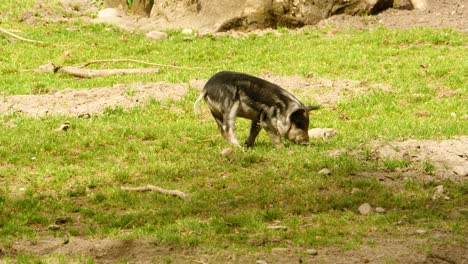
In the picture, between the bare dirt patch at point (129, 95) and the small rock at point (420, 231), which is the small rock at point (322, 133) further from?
the small rock at point (420, 231)

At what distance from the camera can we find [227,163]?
11.5 m

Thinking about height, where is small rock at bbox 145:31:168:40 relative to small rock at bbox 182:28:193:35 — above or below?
below

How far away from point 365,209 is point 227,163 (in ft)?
8.42

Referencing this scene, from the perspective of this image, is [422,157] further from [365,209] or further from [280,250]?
[280,250]

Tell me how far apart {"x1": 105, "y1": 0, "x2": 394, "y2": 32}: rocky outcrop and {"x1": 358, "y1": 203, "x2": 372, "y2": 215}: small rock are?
13151mm

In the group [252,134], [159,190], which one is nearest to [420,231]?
[159,190]

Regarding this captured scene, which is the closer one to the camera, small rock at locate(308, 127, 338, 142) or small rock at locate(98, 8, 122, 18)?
small rock at locate(308, 127, 338, 142)

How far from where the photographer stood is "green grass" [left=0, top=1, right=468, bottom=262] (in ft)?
29.5

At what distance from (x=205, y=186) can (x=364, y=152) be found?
2299 mm

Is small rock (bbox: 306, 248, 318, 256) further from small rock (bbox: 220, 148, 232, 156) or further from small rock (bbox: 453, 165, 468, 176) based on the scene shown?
small rock (bbox: 220, 148, 232, 156)

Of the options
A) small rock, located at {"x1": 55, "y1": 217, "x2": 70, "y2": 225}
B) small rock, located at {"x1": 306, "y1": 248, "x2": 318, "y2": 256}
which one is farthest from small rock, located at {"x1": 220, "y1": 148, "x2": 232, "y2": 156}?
small rock, located at {"x1": 306, "y1": 248, "x2": 318, "y2": 256}

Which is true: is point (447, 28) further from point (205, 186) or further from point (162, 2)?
point (205, 186)

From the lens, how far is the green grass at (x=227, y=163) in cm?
899

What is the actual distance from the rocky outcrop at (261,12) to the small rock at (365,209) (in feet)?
43.1
